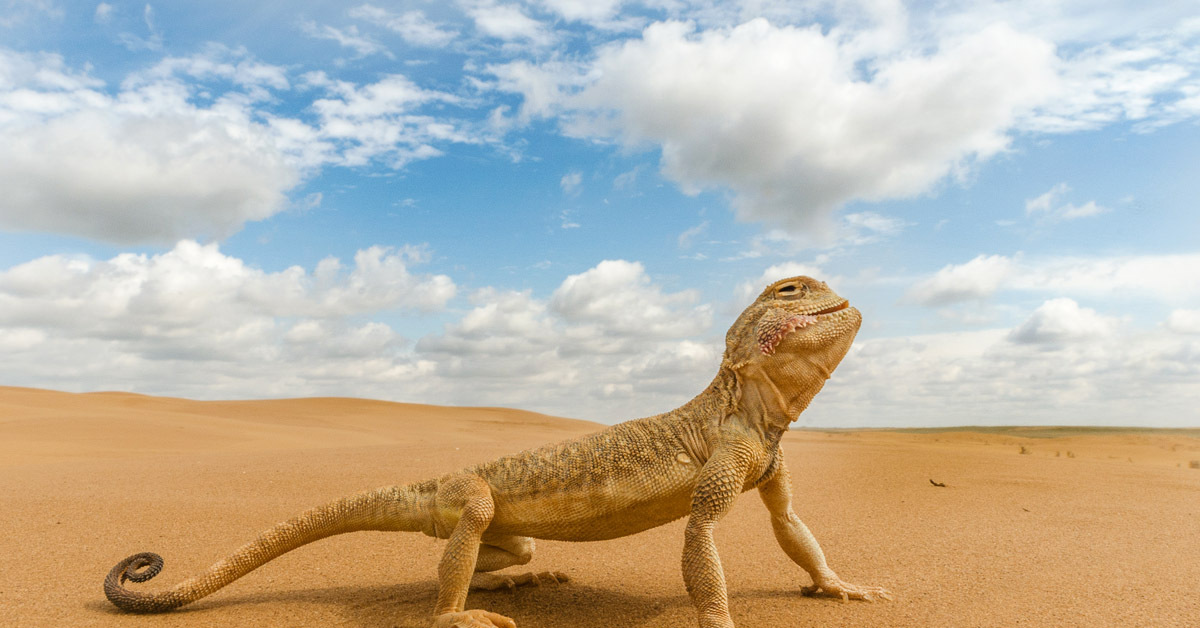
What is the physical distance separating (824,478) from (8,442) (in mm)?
20895

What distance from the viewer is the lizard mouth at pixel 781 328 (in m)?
4.70

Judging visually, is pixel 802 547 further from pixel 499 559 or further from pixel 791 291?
pixel 499 559

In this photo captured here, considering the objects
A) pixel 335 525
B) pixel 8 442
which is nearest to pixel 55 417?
pixel 8 442

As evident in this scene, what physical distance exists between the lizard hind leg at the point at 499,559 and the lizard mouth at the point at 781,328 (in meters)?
2.57

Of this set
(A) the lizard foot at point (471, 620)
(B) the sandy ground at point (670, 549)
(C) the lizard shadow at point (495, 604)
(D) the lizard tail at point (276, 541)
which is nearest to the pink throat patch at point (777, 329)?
(B) the sandy ground at point (670, 549)

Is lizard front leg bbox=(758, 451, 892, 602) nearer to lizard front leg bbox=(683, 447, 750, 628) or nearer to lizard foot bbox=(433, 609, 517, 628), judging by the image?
lizard front leg bbox=(683, 447, 750, 628)

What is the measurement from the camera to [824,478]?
41.8 feet

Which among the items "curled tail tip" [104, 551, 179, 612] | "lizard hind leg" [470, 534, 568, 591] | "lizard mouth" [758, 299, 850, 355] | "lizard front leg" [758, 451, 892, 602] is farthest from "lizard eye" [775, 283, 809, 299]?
"curled tail tip" [104, 551, 179, 612]

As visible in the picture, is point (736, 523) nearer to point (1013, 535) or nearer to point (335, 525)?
point (1013, 535)

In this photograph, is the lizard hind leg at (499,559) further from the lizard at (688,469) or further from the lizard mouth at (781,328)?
the lizard mouth at (781,328)

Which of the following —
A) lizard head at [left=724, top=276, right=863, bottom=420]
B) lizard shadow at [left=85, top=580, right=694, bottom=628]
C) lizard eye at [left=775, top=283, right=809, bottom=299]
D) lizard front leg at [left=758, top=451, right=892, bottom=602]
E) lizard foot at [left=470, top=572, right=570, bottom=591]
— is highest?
lizard eye at [left=775, top=283, right=809, bottom=299]

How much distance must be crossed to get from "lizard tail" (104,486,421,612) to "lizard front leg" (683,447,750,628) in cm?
230

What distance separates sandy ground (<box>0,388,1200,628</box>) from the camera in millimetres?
5453

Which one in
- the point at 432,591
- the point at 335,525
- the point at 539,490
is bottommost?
the point at 432,591
